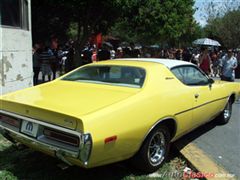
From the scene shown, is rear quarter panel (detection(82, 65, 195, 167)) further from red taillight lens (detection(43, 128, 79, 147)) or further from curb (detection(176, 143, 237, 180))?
curb (detection(176, 143, 237, 180))

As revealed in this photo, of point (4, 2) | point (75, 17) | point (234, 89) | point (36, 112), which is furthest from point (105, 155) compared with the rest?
point (75, 17)

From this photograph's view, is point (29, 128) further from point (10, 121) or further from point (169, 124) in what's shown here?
point (169, 124)

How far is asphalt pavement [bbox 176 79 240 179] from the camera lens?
4621mm

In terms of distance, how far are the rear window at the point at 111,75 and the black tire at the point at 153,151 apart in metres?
0.68

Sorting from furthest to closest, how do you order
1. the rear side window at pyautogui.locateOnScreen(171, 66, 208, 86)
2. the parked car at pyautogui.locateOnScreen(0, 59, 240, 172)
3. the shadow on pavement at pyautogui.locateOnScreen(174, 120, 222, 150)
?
the shadow on pavement at pyautogui.locateOnScreen(174, 120, 222, 150) < the rear side window at pyautogui.locateOnScreen(171, 66, 208, 86) < the parked car at pyautogui.locateOnScreen(0, 59, 240, 172)

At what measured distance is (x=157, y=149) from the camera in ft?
14.4

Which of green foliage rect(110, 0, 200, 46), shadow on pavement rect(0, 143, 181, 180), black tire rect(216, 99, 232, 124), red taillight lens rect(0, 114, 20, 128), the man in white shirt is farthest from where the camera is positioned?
green foliage rect(110, 0, 200, 46)

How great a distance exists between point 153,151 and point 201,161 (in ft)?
2.44

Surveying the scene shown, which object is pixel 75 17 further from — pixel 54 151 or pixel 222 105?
pixel 54 151

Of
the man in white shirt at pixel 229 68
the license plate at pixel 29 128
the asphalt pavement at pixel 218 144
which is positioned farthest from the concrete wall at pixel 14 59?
the man in white shirt at pixel 229 68

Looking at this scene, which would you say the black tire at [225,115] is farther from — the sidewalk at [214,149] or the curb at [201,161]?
the curb at [201,161]

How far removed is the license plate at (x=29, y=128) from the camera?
379cm

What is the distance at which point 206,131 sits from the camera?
245 inches

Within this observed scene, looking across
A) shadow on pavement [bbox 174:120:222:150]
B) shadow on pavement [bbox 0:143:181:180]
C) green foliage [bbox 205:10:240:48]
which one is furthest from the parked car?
green foliage [bbox 205:10:240:48]
